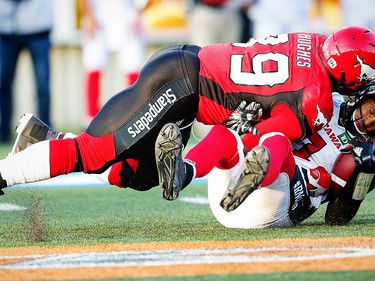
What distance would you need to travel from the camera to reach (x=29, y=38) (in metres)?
9.78

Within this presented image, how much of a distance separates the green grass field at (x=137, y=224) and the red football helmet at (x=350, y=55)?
2.46 ft

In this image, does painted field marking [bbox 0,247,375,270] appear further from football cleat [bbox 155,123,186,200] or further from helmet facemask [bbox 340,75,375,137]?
helmet facemask [bbox 340,75,375,137]

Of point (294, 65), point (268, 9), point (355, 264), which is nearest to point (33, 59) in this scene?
point (268, 9)

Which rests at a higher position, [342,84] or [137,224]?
[342,84]

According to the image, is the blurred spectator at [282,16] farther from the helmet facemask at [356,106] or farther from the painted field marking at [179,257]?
the painted field marking at [179,257]

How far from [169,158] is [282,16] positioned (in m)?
6.40

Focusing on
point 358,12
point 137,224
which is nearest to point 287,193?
point 137,224

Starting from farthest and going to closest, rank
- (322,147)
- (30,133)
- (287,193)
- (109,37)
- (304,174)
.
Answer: (109,37), (30,133), (322,147), (304,174), (287,193)

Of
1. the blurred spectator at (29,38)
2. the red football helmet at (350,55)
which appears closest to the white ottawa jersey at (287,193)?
the red football helmet at (350,55)

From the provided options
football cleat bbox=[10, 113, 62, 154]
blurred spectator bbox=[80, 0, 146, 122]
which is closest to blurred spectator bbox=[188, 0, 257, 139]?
blurred spectator bbox=[80, 0, 146, 122]

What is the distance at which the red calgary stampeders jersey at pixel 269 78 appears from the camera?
4875 mm

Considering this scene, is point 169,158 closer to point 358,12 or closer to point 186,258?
point 186,258

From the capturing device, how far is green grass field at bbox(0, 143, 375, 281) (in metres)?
4.85

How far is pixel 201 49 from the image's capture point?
5.25 m
